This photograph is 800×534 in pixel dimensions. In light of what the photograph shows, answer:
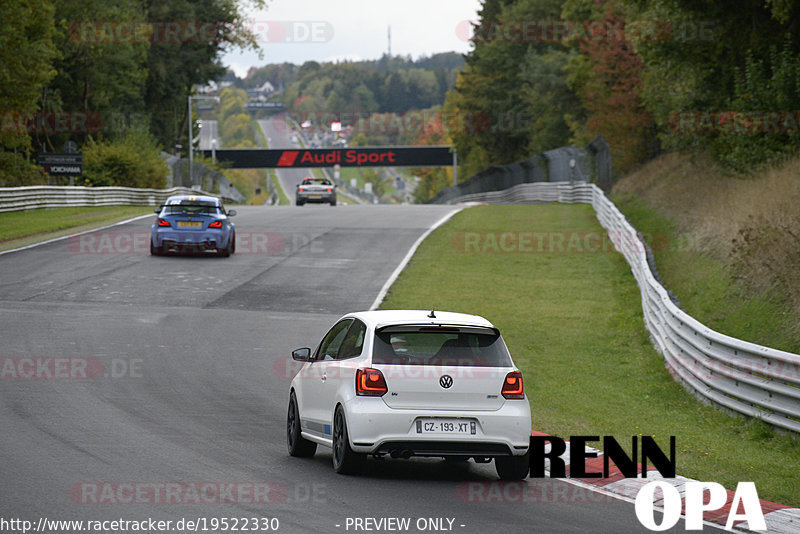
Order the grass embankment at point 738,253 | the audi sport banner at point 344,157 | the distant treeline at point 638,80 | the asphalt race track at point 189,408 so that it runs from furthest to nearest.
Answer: the audi sport banner at point 344,157, the distant treeline at point 638,80, the grass embankment at point 738,253, the asphalt race track at point 189,408

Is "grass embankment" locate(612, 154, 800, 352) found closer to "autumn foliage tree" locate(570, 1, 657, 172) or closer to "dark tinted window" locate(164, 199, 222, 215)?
"dark tinted window" locate(164, 199, 222, 215)

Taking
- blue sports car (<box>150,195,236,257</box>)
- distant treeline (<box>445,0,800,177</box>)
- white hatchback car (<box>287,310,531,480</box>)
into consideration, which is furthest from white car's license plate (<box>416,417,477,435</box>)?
distant treeline (<box>445,0,800,177</box>)

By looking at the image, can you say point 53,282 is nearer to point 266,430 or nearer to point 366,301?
point 366,301

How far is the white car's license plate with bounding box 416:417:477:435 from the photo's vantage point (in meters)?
9.03

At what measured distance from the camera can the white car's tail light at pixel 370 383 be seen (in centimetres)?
908

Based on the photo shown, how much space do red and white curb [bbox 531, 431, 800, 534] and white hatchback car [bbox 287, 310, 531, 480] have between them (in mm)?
706

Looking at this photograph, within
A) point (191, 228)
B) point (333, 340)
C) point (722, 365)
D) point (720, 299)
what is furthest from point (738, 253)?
point (191, 228)

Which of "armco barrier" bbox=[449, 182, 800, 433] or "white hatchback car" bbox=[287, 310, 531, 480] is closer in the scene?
"white hatchback car" bbox=[287, 310, 531, 480]

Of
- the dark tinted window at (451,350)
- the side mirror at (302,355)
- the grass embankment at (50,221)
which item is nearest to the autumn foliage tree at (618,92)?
the grass embankment at (50,221)

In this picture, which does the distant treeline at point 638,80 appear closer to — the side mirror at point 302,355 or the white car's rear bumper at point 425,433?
the side mirror at point 302,355

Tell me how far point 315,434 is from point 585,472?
242 centimetres

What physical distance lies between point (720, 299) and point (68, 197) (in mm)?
33341

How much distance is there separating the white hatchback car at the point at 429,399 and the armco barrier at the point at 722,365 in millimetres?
3380

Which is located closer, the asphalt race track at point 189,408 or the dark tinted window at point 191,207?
the asphalt race track at point 189,408
